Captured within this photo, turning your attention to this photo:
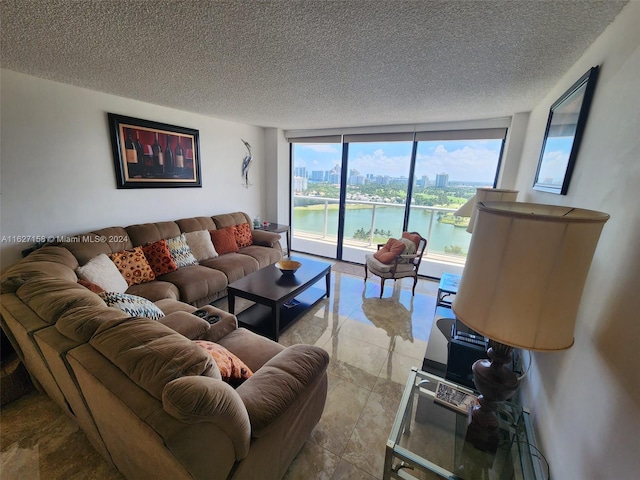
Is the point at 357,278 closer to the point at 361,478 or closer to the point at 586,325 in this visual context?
the point at 361,478

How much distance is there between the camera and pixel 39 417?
165 centimetres

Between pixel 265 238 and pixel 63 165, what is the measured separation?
7.61 feet

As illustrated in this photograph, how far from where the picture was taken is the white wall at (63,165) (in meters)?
2.16

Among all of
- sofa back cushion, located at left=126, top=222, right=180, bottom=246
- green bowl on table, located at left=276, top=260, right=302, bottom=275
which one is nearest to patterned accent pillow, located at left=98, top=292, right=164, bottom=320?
green bowl on table, located at left=276, top=260, right=302, bottom=275

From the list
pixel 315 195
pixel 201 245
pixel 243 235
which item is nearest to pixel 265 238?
pixel 243 235

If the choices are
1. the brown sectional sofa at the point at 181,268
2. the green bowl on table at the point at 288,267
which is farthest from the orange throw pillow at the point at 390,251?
the brown sectional sofa at the point at 181,268

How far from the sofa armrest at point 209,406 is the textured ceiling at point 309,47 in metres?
1.56

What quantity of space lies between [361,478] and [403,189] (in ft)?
12.2

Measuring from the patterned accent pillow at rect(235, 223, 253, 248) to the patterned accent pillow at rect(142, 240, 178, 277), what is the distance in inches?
42.3

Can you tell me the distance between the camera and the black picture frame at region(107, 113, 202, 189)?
2.84 m

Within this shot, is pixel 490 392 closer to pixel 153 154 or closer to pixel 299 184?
pixel 153 154

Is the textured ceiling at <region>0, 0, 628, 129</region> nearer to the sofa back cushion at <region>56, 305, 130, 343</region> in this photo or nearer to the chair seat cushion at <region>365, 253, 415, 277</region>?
the sofa back cushion at <region>56, 305, 130, 343</region>

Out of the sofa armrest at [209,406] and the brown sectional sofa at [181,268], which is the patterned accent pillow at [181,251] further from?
the sofa armrest at [209,406]

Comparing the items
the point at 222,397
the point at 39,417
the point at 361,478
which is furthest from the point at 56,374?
the point at 361,478
